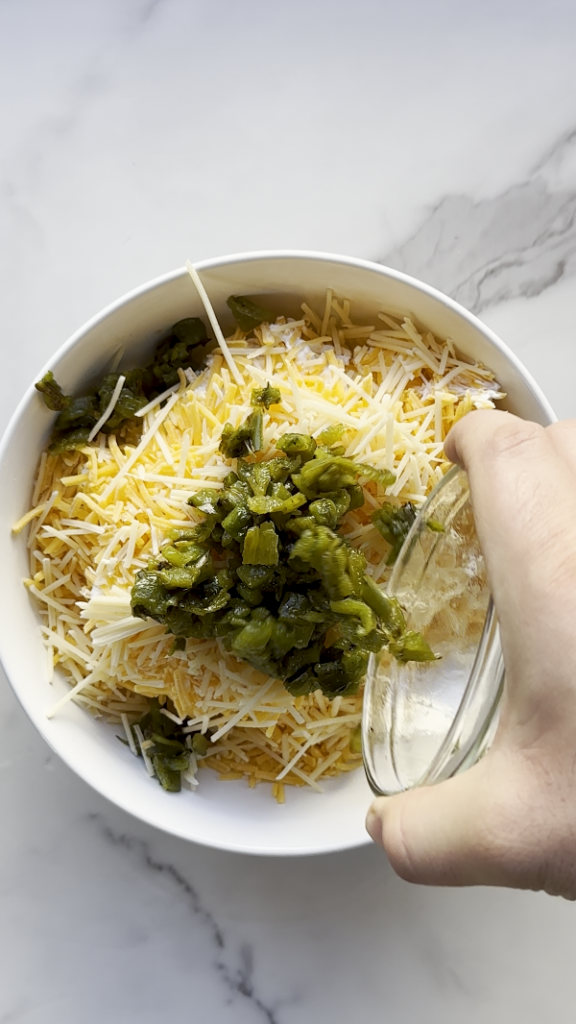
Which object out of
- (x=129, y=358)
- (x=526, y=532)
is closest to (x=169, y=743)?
(x=129, y=358)

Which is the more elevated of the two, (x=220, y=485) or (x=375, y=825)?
(x=220, y=485)

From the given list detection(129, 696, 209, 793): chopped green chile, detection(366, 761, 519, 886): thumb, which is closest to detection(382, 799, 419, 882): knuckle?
detection(366, 761, 519, 886): thumb

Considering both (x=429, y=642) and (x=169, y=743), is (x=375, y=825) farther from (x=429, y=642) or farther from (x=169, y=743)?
(x=169, y=743)

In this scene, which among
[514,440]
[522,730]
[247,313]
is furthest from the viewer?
[247,313]

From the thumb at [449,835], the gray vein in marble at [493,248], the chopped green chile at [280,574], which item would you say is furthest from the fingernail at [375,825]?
the gray vein in marble at [493,248]

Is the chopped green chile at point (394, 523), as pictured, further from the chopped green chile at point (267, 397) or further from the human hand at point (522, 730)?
the human hand at point (522, 730)

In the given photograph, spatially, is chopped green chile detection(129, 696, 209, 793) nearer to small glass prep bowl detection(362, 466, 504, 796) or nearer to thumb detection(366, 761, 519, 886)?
small glass prep bowl detection(362, 466, 504, 796)
